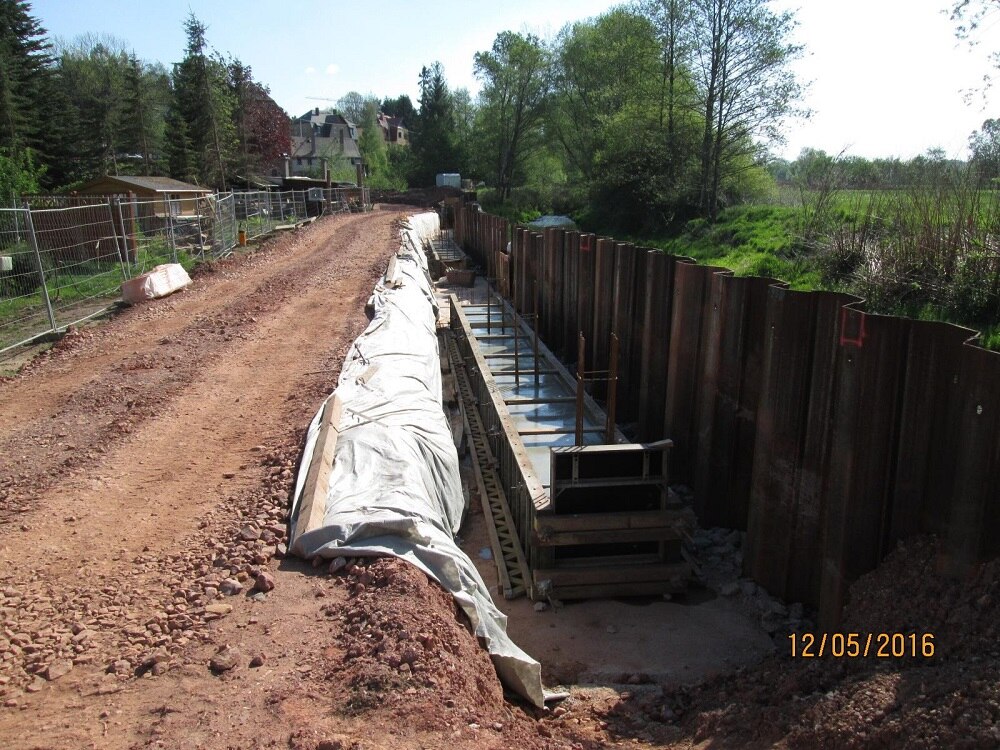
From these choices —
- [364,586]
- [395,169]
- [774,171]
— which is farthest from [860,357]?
[395,169]

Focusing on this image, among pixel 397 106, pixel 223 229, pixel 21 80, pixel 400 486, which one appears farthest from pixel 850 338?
pixel 397 106

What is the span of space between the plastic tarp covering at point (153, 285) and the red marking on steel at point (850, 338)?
565 inches

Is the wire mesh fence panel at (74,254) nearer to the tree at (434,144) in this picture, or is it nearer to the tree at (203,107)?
the tree at (203,107)

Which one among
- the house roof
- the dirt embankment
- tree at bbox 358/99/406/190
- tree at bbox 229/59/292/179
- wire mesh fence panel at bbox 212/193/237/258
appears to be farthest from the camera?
tree at bbox 358/99/406/190

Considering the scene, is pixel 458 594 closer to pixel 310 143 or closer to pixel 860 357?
pixel 860 357

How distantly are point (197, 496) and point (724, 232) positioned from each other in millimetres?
20903

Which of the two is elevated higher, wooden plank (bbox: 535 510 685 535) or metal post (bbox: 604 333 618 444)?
metal post (bbox: 604 333 618 444)

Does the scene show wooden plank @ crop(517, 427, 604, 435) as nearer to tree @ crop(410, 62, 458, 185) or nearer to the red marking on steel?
the red marking on steel

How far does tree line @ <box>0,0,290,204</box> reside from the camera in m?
39.4

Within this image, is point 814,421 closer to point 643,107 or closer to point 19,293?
point 19,293

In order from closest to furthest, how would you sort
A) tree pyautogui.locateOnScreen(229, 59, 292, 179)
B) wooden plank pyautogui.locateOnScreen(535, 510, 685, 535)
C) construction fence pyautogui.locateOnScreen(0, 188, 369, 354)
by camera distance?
wooden plank pyautogui.locateOnScreen(535, 510, 685, 535), construction fence pyautogui.locateOnScreen(0, 188, 369, 354), tree pyautogui.locateOnScreen(229, 59, 292, 179)

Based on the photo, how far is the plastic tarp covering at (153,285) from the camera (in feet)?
51.6
